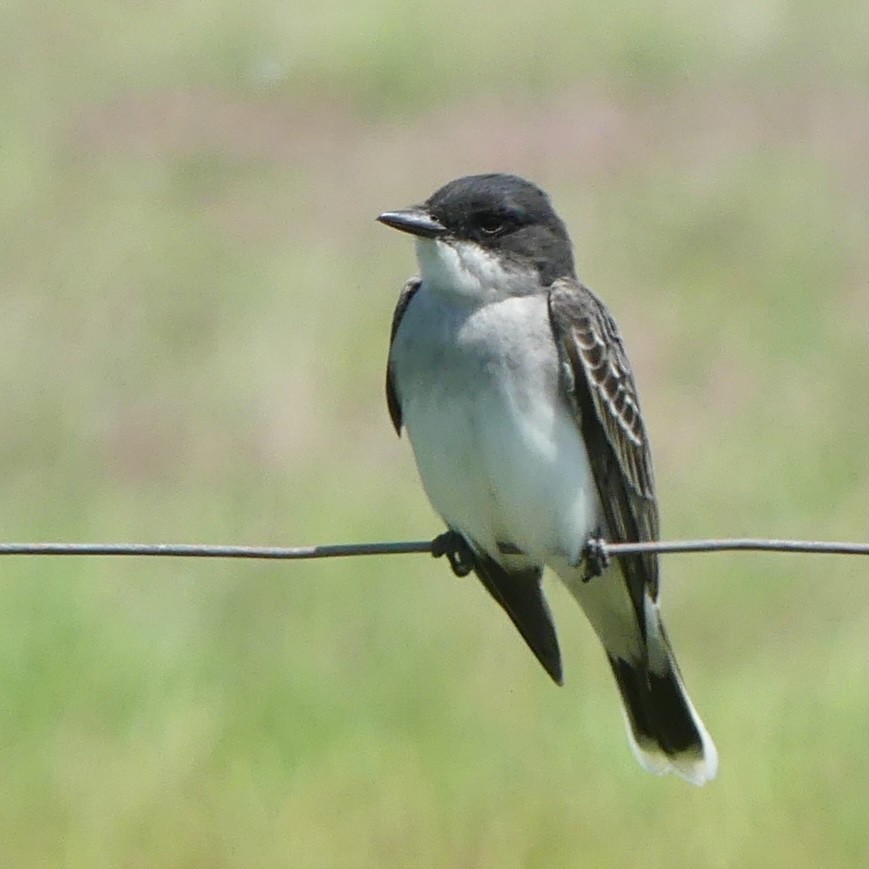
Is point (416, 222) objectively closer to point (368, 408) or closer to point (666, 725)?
point (666, 725)

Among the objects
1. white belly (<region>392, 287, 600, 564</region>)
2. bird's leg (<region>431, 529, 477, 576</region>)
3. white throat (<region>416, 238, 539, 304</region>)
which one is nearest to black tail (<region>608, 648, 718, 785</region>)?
bird's leg (<region>431, 529, 477, 576</region>)

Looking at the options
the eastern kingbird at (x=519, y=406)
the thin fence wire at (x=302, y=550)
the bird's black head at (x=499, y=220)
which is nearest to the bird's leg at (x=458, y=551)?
the eastern kingbird at (x=519, y=406)

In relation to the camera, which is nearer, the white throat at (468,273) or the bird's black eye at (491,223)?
the white throat at (468,273)

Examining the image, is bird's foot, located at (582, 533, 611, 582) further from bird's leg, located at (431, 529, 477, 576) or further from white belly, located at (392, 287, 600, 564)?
bird's leg, located at (431, 529, 477, 576)

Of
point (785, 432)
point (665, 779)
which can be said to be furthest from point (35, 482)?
point (665, 779)

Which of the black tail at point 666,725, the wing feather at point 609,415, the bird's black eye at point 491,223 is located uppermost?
the bird's black eye at point 491,223

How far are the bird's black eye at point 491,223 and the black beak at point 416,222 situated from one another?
0.11 m

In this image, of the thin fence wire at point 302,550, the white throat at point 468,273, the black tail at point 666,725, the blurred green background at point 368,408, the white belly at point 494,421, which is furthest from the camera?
the blurred green background at point 368,408

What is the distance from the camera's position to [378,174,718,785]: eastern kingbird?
17.8ft

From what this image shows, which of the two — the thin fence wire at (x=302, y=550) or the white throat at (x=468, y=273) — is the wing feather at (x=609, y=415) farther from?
the thin fence wire at (x=302, y=550)

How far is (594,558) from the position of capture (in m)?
5.65

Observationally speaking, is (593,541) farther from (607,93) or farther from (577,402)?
(607,93)

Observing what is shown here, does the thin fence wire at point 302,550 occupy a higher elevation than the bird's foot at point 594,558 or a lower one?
higher

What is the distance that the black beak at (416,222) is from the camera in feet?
18.0
